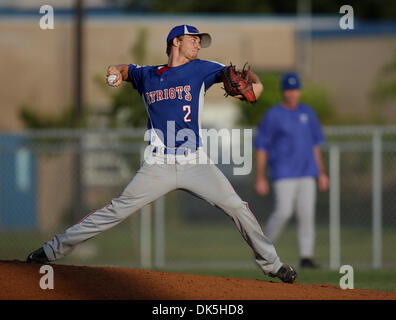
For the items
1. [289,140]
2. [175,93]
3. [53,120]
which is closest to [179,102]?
[175,93]

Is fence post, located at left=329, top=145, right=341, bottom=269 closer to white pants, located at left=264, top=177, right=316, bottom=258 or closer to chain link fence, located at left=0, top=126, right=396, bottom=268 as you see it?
chain link fence, located at left=0, top=126, right=396, bottom=268

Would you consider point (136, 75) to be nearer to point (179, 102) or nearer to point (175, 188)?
point (179, 102)

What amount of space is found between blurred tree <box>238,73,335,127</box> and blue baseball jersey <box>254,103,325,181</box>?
43.0 ft

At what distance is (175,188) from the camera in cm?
695

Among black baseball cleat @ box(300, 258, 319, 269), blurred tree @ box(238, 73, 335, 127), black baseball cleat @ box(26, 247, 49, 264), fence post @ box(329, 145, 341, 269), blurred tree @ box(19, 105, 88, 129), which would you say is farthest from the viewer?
blurred tree @ box(238, 73, 335, 127)

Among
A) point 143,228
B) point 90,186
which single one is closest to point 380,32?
point 90,186

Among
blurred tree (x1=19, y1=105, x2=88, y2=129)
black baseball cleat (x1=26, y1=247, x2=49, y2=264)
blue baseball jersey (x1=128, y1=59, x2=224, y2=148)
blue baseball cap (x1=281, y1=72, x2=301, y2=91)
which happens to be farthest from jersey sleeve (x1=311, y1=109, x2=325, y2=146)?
blurred tree (x1=19, y1=105, x2=88, y2=129)

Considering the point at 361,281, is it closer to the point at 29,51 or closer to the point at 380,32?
the point at 29,51

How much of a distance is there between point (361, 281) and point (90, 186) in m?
10.7

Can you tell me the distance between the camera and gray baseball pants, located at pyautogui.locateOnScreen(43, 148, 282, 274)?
6914 mm

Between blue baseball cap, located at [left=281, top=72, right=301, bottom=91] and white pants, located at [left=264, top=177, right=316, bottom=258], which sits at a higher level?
blue baseball cap, located at [left=281, top=72, right=301, bottom=91]

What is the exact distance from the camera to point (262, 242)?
23.3ft

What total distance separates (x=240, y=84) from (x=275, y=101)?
1974 cm
